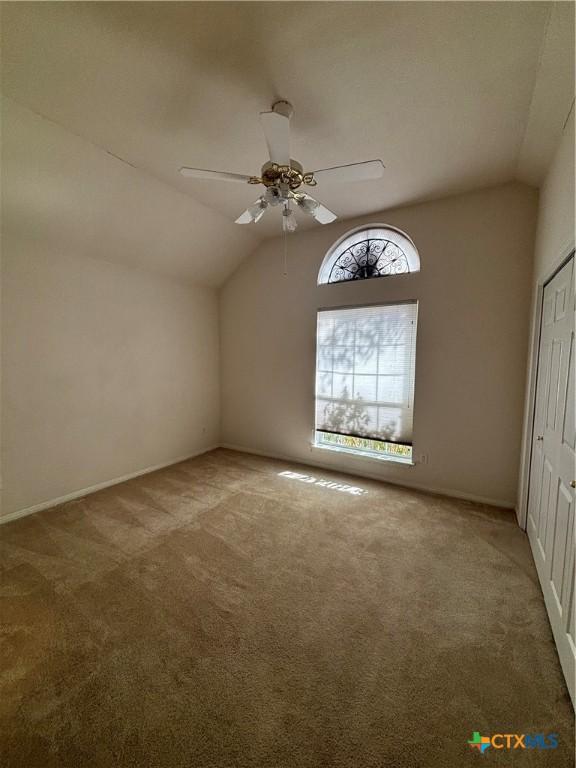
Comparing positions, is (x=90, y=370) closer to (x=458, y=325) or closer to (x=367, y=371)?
(x=367, y=371)

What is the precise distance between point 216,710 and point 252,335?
12.8 feet

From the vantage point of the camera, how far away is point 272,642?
164 centimetres

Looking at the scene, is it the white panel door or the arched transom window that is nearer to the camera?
the white panel door

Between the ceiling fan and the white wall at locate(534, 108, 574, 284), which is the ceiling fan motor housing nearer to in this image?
the ceiling fan

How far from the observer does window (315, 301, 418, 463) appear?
11.4 feet

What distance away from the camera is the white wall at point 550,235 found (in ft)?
5.93

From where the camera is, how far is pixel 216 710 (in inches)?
52.0

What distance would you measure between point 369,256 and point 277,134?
2.27 metres

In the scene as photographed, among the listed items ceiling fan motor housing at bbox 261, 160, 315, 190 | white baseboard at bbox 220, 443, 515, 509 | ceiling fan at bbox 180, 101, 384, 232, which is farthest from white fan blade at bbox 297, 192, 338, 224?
white baseboard at bbox 220, 443, 515, 509

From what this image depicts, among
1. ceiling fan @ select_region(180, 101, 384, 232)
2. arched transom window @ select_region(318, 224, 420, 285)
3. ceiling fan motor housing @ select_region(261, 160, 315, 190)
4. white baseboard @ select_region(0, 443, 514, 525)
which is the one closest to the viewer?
ceiling fan @ select_region(180, 101, 384, 232)

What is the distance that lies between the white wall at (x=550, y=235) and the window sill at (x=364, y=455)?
106 cm

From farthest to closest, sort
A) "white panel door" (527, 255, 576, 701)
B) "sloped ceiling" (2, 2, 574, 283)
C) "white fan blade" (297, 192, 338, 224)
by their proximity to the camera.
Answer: "white fan blade" (297, 192, 338, 224), "white panel door" (527, 255, 576, 701), "sloped ceiling" (2, 2, 574, 283)

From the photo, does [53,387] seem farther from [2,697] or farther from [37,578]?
[2,697]

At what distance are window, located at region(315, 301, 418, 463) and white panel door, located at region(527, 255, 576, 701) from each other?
1212 millimetres
